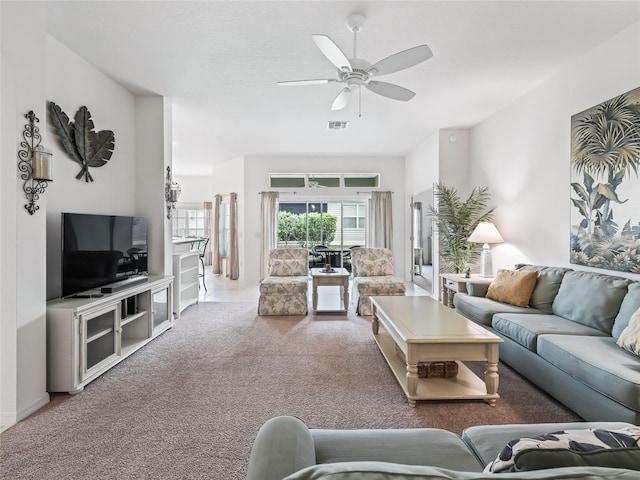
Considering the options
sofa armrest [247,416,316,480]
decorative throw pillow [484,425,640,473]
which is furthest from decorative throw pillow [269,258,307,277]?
decorative throw pillow [484,425,640,473]

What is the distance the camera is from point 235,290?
6898 millimetres

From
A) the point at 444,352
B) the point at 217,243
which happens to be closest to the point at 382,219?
the point at 217,243

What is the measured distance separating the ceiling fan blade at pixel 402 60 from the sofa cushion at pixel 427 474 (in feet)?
8.45

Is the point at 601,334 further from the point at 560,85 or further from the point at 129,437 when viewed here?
the point at 129,437

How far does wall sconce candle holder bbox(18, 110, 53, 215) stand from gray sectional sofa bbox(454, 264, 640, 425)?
12.3 ft

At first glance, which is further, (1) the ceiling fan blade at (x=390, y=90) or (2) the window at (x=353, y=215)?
(2) the window at (x=353, y=215)

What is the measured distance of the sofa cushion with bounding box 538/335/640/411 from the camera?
1815 mm

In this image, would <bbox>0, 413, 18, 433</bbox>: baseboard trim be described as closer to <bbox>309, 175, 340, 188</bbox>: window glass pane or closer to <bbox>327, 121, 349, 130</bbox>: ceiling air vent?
<bbox>327, 121, 349, 130</bbox>: ceiling air vent

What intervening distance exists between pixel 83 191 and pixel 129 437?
2.58 meters

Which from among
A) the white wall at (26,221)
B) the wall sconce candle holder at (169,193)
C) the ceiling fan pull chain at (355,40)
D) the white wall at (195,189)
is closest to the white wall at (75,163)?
the white wall at (26,221)

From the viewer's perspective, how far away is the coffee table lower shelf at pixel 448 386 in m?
2.43

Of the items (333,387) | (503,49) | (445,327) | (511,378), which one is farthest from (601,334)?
A: (503,49)

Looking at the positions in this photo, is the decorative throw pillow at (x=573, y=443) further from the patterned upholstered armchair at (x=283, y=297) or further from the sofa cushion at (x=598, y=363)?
the patterned upholstered armchair at (x=283, y=297)

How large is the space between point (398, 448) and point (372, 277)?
4.22 m
